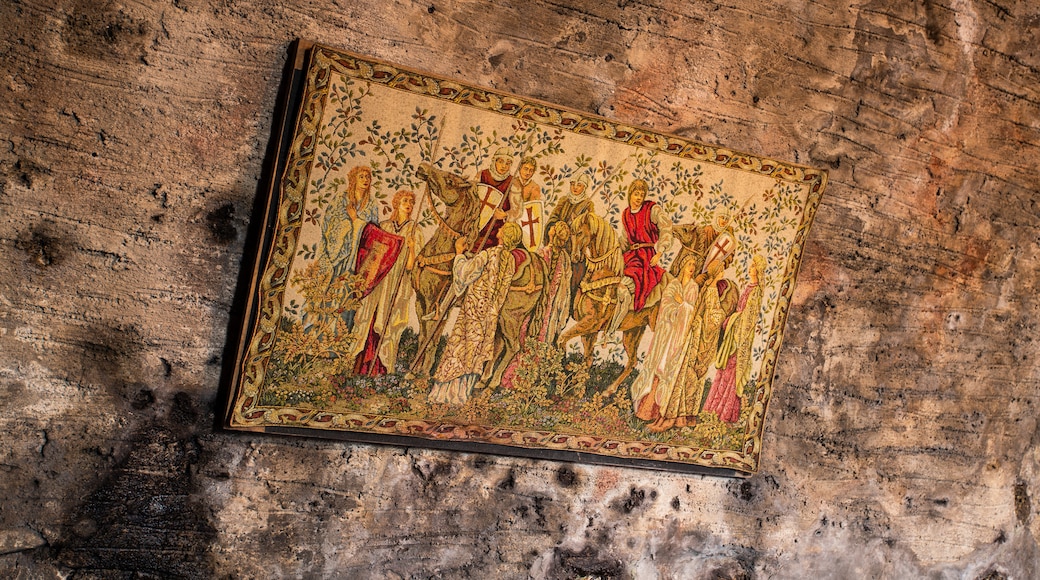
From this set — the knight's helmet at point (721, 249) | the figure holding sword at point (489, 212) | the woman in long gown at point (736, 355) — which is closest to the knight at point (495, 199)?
the figure holding sword at point (489, 212)

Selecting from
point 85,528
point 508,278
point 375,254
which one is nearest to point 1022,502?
point 508,278

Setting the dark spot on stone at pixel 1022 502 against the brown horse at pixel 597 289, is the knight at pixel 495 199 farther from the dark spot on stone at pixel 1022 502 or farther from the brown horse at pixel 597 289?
the dark spot on stone at pixel 1022 502

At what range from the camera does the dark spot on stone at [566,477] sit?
12.2ft

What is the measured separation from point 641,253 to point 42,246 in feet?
7.62

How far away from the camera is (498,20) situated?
10.7ft

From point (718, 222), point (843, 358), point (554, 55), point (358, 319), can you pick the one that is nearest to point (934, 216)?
point (843, 358)

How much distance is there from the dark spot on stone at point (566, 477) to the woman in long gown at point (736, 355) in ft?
2.38

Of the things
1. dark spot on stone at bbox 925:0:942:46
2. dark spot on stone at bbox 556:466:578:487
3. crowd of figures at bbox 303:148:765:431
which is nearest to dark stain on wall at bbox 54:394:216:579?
crowd of figures at bbox 303:148:765:431

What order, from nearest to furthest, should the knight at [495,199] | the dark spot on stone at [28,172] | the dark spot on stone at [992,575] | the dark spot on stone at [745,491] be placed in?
1. the dark spot on stone at [28,172]
2. the knight at [495,199]
3. the dark spot on stone at [745,491]
4. the dark spot on stone at [992,575]

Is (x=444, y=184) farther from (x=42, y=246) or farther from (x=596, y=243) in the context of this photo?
(x=42, y=246)

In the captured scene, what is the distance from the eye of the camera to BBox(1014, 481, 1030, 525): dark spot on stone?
476 cm

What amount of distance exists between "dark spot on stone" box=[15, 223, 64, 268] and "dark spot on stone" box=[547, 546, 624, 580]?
2.40 meters

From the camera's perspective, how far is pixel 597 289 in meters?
3.53

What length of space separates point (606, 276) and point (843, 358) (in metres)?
1.52
